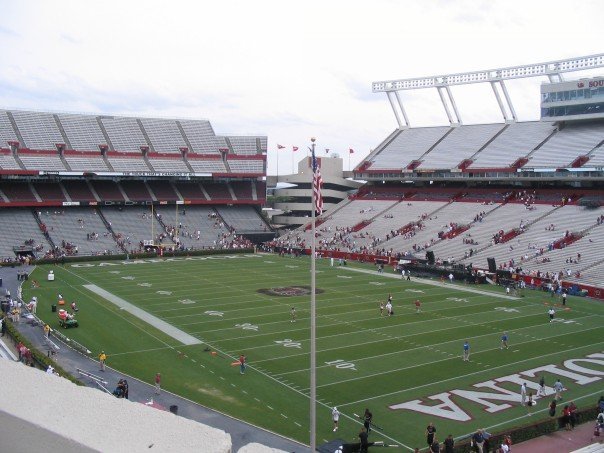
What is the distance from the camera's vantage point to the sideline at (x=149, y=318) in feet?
86.6

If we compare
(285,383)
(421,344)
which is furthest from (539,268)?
(285,383)

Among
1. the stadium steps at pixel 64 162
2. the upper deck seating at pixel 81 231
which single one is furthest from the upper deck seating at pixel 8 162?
the upper deck seating at pixel 81 231

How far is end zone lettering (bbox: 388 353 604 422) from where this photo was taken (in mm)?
18391

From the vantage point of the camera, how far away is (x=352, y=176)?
2931 inches

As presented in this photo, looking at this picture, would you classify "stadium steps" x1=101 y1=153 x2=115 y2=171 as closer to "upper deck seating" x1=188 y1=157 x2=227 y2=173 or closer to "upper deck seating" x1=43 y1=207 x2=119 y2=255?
"upper deck seating" x1=43 y1=207 x2=119 y2=255

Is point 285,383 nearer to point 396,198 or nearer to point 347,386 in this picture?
point 347,386

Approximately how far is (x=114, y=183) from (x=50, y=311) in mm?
36953

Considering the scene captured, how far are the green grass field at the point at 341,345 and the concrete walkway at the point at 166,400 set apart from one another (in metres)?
0.48

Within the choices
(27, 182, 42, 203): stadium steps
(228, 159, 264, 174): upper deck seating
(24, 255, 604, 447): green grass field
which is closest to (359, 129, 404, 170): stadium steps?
(228, 159, 264, 174): upper deck seating

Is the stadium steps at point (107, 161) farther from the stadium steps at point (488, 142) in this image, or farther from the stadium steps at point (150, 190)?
the stadium steps at point (488, 142)

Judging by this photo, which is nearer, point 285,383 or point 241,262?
point 285,383

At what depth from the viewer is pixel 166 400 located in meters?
19.0

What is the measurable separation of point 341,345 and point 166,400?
8655mm

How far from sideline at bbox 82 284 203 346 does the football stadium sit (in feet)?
0.78
